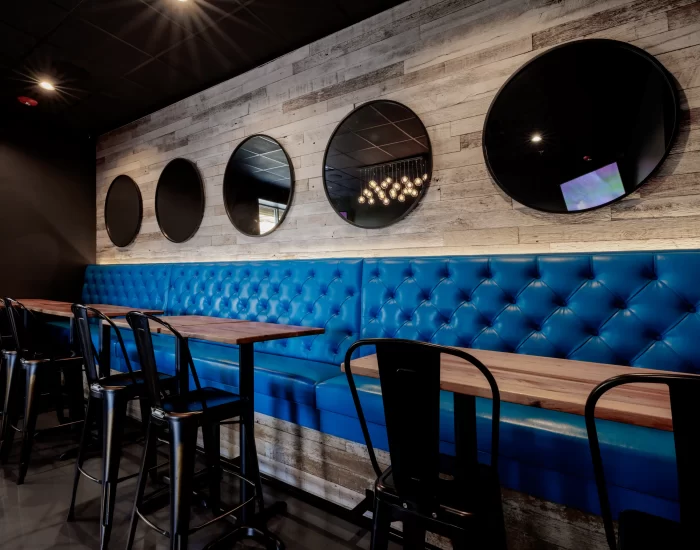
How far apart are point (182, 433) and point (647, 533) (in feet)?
4.65

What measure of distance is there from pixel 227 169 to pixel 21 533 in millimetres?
2909

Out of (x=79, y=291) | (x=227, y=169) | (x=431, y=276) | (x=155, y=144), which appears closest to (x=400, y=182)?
(x=431, y=276)

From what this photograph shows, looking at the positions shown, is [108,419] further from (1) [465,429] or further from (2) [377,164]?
(2) [377,164]

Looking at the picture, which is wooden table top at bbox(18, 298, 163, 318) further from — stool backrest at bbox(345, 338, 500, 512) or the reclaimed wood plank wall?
stool backrest at bbox(345, 338, 500, 512)

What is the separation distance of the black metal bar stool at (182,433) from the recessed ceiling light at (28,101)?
3951 millimetres

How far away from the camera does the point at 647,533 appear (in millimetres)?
859

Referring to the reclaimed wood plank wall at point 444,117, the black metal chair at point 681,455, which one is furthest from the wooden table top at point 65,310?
the black metal chair at point 681,455

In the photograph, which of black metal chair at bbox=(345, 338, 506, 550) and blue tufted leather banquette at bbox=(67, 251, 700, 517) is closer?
black metal chair at bbox=(345, 338, 506, 550)

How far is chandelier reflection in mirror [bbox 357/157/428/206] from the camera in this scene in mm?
2561

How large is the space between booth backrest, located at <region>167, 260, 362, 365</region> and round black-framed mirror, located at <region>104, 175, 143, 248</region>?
1.58 meters

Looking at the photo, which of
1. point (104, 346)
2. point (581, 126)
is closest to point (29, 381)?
point (104, 346)

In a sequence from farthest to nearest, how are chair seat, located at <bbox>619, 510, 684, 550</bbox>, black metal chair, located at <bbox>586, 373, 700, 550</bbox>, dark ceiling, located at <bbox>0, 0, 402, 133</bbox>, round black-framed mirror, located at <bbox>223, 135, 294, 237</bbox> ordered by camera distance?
1. round black-framed mirror, located at <bbox>223, 135, 294, 237</bbox>
2. dark ceiling, located at <bbox>0, 0, 402, 133</bbox>
3. chair seat, located at <bbox>619, 510, 684, 550</bbox>
4. black metal chair, located at <bbox>586, 373, 700, 550</bbox>

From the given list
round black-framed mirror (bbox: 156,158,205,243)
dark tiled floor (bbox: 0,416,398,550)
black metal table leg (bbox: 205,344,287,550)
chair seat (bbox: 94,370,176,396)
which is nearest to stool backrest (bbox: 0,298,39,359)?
dark tiled floor (bbox: 0,416,398,550)

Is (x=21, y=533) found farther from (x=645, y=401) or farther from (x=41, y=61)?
(x=41, y=61)
